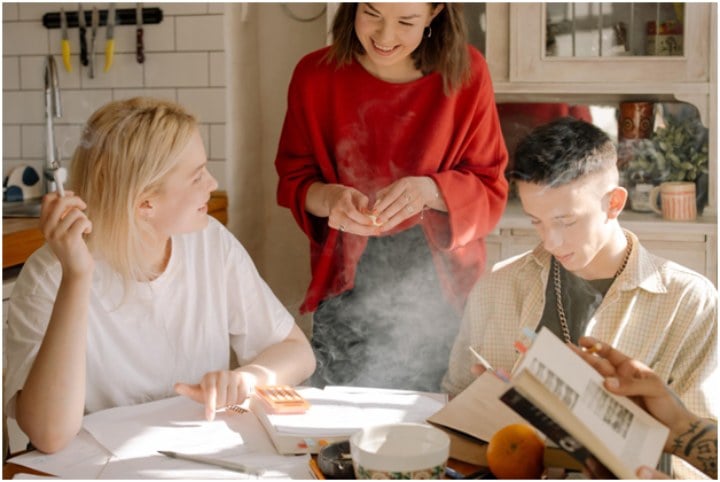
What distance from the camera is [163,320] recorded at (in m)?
1.32

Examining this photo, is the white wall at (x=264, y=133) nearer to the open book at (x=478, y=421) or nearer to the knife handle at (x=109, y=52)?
the knife handle at (x=109, y=52)

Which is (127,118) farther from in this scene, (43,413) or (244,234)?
(43,413)

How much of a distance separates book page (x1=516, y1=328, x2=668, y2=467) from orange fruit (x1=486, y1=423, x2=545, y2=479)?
4.0 inches

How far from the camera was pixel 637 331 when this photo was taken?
123 centimetres

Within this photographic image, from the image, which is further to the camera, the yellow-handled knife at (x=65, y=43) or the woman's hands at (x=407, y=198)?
the yellow-handled knife at (x=65, y=43)

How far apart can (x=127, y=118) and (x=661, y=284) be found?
85 cm

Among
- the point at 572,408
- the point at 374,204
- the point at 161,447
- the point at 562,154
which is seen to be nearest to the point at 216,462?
the point at 161,447

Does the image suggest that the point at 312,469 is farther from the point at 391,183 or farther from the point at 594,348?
the point at 391,183

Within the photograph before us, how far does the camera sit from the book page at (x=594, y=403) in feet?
2.72

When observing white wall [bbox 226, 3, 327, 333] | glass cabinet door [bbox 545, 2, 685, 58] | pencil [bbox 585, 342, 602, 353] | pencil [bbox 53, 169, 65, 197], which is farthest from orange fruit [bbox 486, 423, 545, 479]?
glass cabinet door [bbox 545, 2, 685, 58]

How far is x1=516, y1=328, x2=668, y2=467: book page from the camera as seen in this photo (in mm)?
831

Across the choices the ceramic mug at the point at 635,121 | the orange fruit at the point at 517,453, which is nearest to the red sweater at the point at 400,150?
the ceramic mug at the point at 635,121

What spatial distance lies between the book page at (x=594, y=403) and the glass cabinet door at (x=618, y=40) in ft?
2.34

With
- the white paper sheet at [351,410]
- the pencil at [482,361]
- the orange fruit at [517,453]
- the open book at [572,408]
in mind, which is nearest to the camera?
the open book at [572,408]
